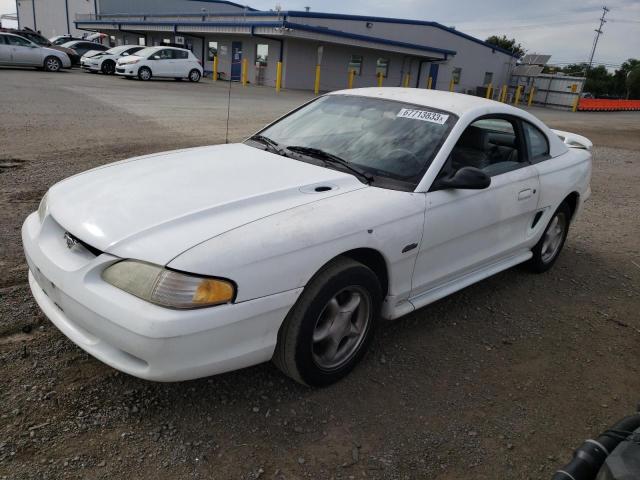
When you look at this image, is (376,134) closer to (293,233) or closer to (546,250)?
(293,233)

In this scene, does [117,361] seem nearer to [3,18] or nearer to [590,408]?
[590,408]

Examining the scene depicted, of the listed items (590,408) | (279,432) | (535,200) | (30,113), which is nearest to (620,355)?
(590,408)

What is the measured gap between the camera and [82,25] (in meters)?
49.8

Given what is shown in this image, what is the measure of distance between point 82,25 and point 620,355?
5688 centimetres

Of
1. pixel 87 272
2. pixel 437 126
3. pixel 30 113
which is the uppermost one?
pixel 437 126

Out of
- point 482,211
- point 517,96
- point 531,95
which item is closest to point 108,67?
point 482,211

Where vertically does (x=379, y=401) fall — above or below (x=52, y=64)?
below

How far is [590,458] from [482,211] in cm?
192

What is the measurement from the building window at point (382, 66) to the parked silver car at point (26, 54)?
759 inches

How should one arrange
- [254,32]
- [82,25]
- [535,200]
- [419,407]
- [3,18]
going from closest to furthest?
[419,407] → [535,200] → [254,32] → [82,25] → [3,18]

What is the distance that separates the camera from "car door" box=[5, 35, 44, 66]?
23.0 metres

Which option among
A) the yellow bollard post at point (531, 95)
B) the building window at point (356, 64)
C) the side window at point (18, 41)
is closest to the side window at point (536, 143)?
the side window at point (18, 41)

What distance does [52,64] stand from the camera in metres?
24.5

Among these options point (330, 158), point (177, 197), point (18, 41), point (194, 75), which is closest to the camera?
point (177, 197)
